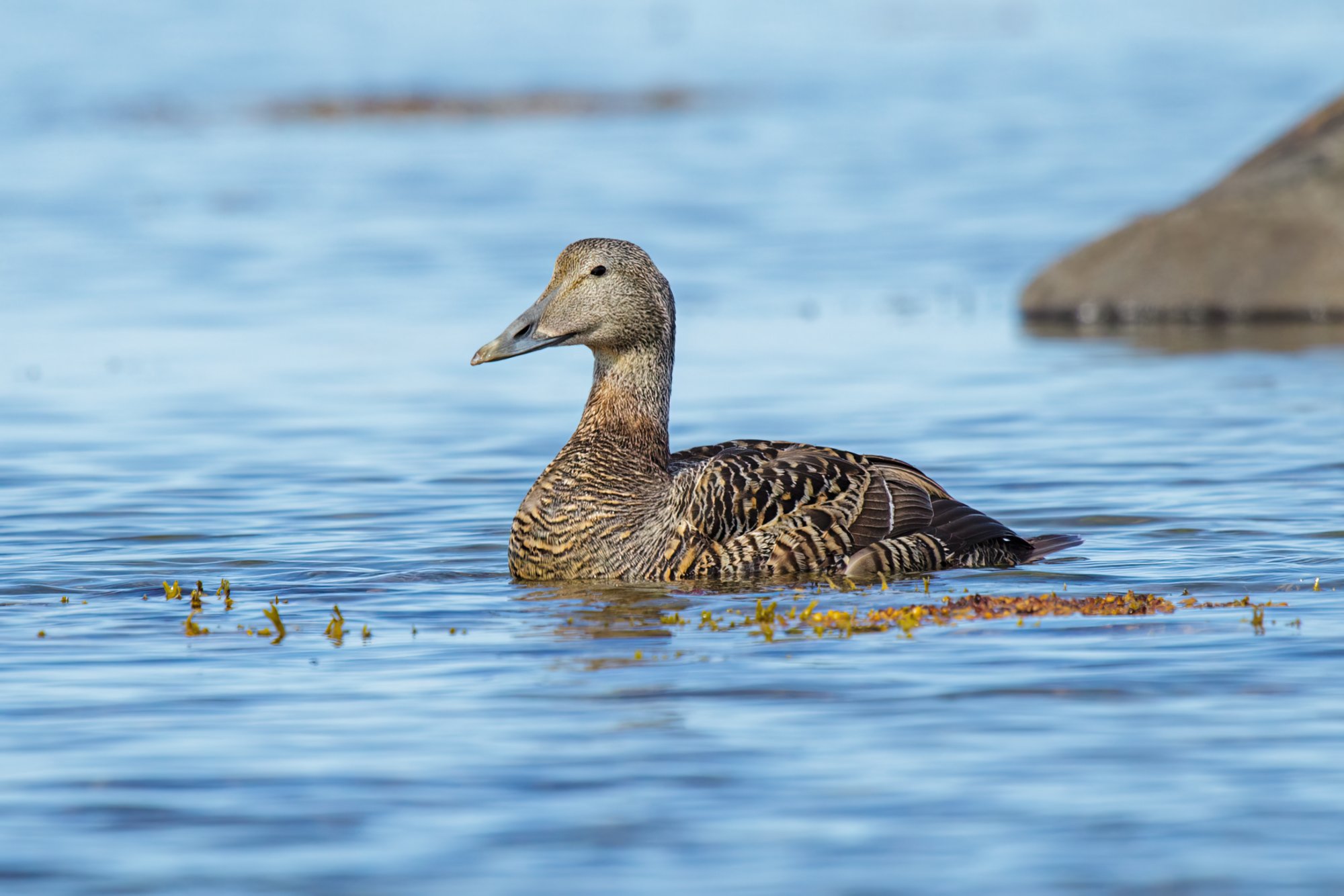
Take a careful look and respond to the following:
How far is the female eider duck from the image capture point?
9648mm

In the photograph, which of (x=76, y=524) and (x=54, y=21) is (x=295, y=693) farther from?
(x=54, y=21)

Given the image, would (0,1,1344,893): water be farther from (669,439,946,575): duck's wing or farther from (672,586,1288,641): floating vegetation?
(669,439,946,575): duck's wing

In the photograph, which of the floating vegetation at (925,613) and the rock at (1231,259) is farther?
the rock at (1231,259)

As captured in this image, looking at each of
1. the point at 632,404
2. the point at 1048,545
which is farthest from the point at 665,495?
the point at 1048,545

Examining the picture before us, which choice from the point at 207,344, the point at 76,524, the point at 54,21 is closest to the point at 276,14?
the point at 54,21

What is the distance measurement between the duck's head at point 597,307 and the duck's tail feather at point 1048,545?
1.99 metres

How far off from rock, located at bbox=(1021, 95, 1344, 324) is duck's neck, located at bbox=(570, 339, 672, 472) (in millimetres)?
9899

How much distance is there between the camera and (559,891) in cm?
573

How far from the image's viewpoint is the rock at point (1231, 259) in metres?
18.7

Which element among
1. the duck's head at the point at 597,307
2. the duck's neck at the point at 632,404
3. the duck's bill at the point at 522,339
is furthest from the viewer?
the duck's neck at the point at 632,404

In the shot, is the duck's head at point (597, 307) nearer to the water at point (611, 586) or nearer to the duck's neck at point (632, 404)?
the duck's neck at point (632, 404)

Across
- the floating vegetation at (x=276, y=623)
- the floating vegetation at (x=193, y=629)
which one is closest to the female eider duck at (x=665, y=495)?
the floating vegetation at (x=276, y=623)

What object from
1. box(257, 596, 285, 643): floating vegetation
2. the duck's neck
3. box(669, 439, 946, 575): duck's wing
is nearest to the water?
box(257, 596, 285, 643): floating vegetation

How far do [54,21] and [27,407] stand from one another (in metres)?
57.8
